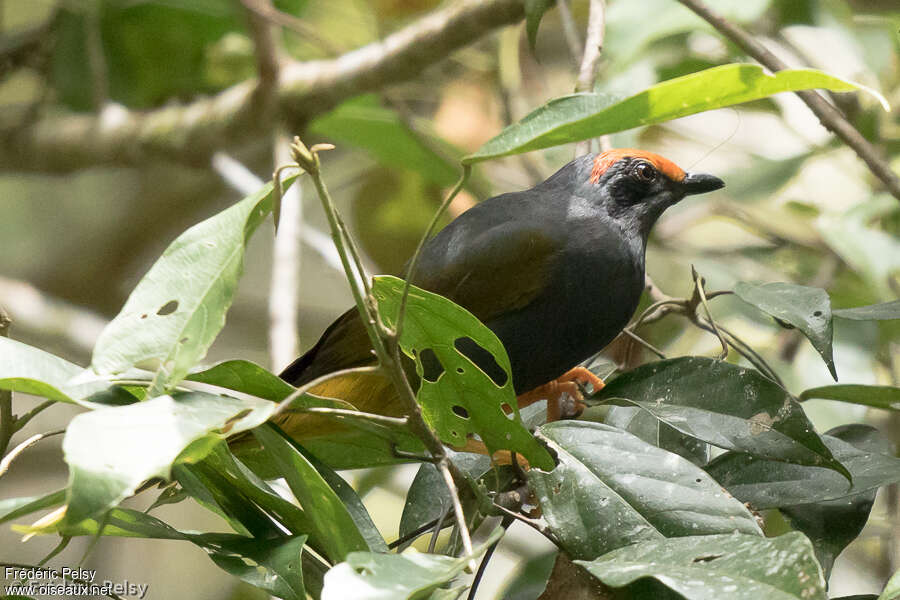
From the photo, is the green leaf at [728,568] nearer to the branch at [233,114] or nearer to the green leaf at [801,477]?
the green leaf at [801,477]

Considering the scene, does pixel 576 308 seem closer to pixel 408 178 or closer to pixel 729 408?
pixel 729 408

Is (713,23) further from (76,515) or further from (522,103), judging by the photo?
(522,103)

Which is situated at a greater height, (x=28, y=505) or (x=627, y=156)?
(x=627, y=156)

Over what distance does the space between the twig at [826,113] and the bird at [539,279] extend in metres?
A: 0.38

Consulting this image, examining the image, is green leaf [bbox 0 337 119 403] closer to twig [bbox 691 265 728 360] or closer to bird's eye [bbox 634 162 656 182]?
twig [bbox 691 265 728 360]

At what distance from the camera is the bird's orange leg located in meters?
2.11

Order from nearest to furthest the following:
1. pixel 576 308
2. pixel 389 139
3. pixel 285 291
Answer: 1. pixel 576 308
2. pixel 285 291
3. pixel 389 139

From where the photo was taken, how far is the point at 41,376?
1.08 m

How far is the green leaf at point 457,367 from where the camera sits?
1235mm

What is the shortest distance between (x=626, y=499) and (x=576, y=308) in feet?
2.69

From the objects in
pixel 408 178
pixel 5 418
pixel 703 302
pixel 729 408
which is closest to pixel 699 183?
pixel 703 302

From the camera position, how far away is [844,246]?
2.54m

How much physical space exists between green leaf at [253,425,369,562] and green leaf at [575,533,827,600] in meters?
0.28

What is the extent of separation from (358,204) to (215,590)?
7.01 ft
